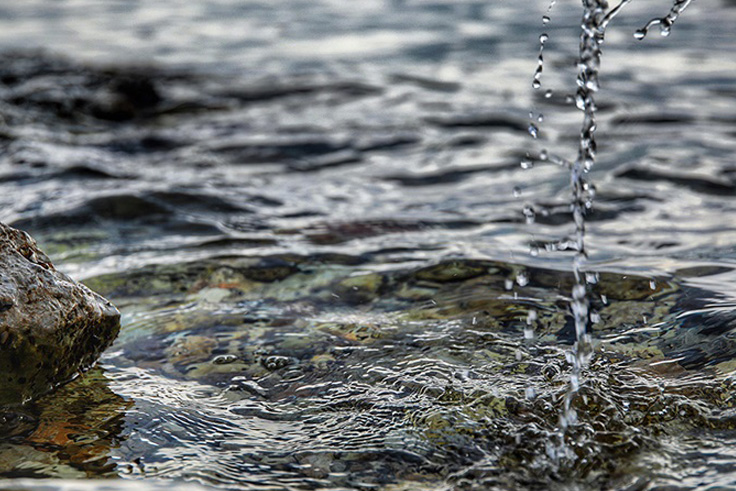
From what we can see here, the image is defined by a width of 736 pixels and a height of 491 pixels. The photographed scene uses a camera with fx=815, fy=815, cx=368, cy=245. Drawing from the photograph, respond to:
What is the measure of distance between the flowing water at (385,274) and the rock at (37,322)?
0.09 metres

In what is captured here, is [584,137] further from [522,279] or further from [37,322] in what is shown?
[37,322]

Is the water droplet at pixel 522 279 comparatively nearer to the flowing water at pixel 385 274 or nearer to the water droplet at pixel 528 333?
the flowing water at pixel 385 274


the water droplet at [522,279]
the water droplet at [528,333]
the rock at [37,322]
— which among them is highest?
the rock at [37,322]

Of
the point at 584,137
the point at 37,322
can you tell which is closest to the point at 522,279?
the point at 584,137

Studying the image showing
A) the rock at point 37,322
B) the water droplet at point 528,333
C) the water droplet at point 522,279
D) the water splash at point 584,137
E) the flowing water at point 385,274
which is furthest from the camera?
the water droplet at point 522,279

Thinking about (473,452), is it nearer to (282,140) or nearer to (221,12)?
(282,140)

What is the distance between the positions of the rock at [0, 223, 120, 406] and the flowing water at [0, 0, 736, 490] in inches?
3.4

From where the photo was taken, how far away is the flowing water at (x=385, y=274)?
7.61 feet

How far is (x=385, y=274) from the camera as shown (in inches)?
148

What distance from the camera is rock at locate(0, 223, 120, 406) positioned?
2438 millimetres

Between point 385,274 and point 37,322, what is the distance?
169 cm

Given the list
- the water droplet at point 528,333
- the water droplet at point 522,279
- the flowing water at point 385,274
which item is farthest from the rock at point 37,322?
the water droplet at point 522,279

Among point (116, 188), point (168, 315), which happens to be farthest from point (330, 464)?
point (116, 188)

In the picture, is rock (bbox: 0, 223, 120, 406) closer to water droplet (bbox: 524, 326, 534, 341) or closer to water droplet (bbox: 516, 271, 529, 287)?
water droplet (bbox: 524, 326, 534, 341)
